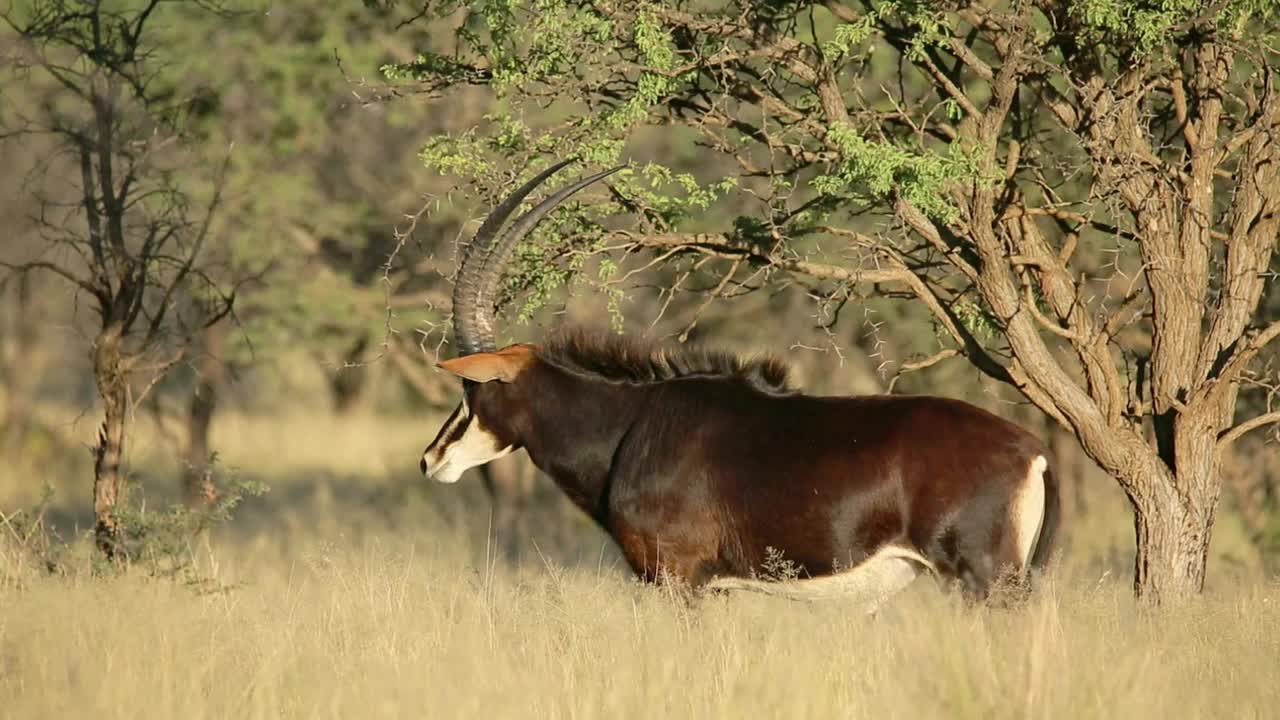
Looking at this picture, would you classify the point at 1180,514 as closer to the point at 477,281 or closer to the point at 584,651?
the point at 584,651

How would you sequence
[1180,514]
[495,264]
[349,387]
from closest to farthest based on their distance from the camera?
[495,264], [1180,514], [349,387]

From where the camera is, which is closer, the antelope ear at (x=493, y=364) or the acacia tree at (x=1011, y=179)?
the antelope ear at (x=493, y=364)

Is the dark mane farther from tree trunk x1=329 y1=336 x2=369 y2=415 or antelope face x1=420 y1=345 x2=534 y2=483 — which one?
tree trunk x1=329 y1=336 x2=369 y2=415

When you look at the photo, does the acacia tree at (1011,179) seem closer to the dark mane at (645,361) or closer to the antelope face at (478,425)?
the dark mane at (645,361)

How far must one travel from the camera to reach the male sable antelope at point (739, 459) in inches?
294

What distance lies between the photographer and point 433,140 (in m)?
8.98

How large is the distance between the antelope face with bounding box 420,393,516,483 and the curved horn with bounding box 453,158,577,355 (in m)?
0.40

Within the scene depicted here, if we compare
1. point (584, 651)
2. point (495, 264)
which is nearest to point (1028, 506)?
point (584, 651)

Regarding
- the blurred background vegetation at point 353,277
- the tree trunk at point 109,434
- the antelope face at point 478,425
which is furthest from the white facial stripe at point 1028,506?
the blurred background vegetation at point 353,277

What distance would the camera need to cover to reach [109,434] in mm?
9727

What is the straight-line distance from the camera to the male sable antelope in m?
7.46

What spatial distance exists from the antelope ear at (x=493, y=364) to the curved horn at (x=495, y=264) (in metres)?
0.24

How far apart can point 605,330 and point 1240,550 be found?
28.6ft

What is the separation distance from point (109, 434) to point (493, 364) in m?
2.71
